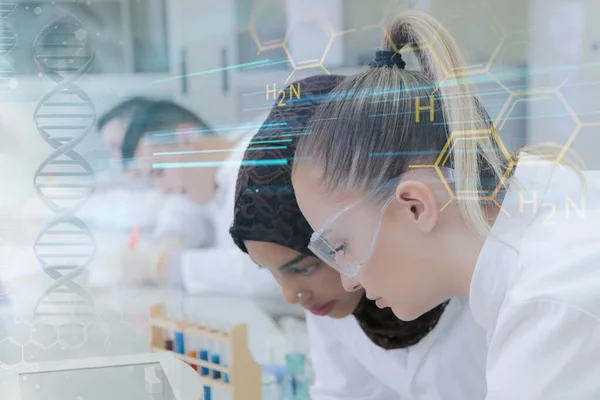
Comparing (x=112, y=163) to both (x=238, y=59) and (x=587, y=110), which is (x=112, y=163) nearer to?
(x=238, y=59)

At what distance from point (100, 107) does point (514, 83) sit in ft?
1.85

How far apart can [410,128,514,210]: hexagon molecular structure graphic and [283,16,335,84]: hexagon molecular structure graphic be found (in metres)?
0.20

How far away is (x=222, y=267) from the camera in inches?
36.8

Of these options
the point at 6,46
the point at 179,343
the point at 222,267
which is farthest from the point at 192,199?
the point at 6,46

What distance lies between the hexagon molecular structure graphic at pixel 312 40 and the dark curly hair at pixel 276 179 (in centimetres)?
3

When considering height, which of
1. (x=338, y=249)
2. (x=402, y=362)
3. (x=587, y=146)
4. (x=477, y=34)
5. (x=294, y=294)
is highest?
(x=477, y=34)

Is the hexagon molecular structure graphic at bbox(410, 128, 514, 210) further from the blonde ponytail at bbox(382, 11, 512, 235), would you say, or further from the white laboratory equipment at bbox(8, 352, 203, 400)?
the white laboratory equipment at bbox(8, 352, 203, 400)

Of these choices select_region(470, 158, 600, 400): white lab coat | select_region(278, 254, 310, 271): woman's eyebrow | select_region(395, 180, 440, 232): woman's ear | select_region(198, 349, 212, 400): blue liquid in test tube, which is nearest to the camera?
select_region(470, 158, 600, 400): white lab coat

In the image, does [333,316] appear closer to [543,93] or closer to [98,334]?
[98,334]

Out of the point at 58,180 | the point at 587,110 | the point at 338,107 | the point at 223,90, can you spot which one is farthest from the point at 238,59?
the point at 587,110

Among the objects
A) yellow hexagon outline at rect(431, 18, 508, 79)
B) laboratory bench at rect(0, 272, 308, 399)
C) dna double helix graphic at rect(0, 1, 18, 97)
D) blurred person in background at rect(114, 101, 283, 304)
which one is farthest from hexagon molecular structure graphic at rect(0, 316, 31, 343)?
yellow hexagon outline at rect(431, 18, 508, 79)

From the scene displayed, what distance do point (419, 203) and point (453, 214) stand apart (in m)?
0.04

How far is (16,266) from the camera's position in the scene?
0.91 meters

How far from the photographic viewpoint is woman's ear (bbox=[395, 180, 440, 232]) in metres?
0.64
